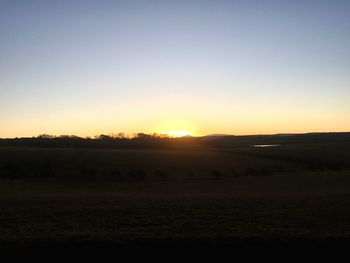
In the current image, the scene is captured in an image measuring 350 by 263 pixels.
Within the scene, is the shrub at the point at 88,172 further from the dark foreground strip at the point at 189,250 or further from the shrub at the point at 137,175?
the dark foreground strip at the point at 189,250

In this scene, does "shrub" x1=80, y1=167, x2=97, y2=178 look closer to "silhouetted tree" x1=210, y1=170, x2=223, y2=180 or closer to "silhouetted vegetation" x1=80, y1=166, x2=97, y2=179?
"silhouetted vegetation" x1=80, y1=166, x2=97, y2=179

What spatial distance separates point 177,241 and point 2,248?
425 centimetres

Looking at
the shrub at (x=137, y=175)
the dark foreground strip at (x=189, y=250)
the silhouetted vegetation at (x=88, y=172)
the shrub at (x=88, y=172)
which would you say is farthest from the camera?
the shrub at (x=88, y=172)

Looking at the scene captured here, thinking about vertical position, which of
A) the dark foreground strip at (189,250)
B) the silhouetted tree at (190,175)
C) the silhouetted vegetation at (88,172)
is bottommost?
the silhouetted tree at (190,175)

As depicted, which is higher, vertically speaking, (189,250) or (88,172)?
(189,250)

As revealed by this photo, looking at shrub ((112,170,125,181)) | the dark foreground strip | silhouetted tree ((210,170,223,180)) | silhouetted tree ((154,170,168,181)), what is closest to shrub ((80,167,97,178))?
shrub ((112,170,125,181))

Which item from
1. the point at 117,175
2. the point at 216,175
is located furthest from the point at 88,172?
the point at 216,175

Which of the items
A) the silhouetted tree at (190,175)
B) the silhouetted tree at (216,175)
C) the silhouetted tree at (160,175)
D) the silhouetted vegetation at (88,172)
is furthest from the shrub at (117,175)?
the silhouetted tree at (216,175)

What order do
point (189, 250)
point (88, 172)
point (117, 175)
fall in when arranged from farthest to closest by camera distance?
point (88, 172) < point (117, 175) < point (189, 250)

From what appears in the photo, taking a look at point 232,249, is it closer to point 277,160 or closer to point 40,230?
point 40,230

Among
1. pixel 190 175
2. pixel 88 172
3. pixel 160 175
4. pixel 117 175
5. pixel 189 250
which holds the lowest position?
pixel 190 175

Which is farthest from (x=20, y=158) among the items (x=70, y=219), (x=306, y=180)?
(x=70, y=219)

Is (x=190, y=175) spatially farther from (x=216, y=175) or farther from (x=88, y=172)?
(x=88, y=172)

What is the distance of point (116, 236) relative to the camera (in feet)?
47.4
